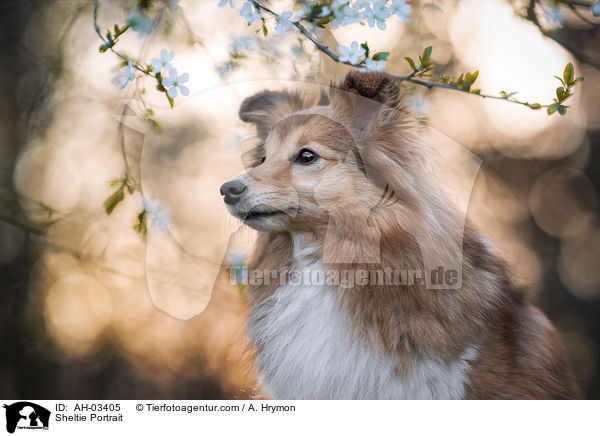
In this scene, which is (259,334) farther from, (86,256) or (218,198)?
(86,256)

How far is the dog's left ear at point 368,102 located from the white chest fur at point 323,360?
0.57m

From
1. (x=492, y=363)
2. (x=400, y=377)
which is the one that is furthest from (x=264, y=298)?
(x=492, y=363)

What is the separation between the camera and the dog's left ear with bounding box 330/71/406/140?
5.36 feet

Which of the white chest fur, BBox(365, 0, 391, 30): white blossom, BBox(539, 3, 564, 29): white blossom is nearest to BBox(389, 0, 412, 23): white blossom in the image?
BBox(365, 0, 391, 30): white blossom

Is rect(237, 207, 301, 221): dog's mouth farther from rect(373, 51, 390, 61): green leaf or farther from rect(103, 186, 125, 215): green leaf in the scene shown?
rect(373, 51, 390, 61): green leaf

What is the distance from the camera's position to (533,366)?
1779 millimetres

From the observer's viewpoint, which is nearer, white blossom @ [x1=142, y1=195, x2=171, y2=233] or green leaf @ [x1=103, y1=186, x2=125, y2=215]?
green leaf @ [x1=103, y1=186, x2=125, y2=215]

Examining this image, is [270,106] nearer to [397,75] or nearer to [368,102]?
[368,102]

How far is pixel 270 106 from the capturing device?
1.99 metres

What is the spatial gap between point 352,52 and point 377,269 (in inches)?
30.3

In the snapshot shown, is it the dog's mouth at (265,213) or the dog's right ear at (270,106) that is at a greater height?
the dog's right ear at (270,106)
